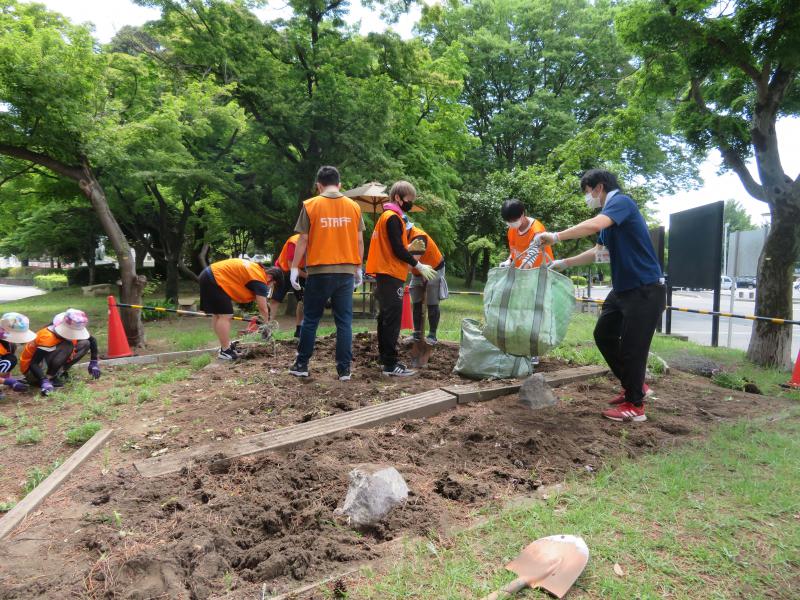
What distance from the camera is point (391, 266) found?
4578 mm

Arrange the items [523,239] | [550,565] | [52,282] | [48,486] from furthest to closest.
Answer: [52,282], [523,239], [48,486], [550,565]

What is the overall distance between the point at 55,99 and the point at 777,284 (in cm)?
966

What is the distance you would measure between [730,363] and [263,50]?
1028 centimetres

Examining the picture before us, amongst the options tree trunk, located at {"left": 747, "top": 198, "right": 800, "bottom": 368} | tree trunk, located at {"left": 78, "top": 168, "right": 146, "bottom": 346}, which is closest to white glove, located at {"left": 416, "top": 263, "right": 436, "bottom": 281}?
tree trunk, located at {"left": 747, "top": 198, "right": 800, "bottom": 368}

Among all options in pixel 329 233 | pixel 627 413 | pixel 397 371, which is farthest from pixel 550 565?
pixel 329 233

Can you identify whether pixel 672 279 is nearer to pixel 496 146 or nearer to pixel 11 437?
pixel 11 437

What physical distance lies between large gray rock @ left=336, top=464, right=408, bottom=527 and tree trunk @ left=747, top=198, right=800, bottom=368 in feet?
20.8

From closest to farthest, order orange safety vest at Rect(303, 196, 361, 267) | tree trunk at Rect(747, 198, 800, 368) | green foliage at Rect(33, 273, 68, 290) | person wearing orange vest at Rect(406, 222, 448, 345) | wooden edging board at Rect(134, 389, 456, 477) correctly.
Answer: wooden edging board at Rect(134, 389, 456, 477) → orange safety vest at Rect(303, 196, 361, 267) → person wearing orange vest at Rect(406, 222, 448, 345) → tree trunk at Rect(747, 198, 800, 368) → green foliage at Rect(33, 273, 68, 290)

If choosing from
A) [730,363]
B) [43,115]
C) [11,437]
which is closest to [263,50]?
[43,115]

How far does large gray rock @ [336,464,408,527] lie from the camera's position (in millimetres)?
2219

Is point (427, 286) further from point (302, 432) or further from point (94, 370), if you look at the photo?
point (94, 370)

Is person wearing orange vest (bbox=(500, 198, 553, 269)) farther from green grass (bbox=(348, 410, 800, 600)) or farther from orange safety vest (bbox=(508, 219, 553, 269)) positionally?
green grass (bbox=(348, 410, 800, 600))

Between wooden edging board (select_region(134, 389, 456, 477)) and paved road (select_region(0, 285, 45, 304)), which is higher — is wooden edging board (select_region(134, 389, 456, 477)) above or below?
above

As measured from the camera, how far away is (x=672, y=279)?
9102 mm
